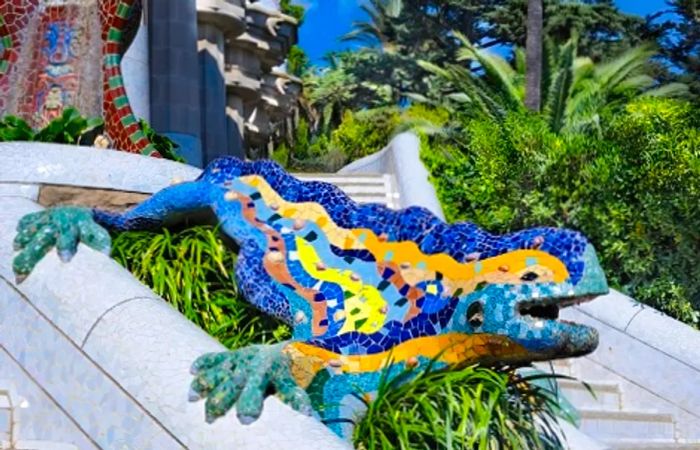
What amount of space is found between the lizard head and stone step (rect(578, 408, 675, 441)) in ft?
9.92

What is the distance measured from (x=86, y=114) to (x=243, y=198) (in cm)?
264

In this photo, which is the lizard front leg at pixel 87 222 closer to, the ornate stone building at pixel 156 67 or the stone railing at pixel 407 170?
the ornate stone building at pixel 156 67

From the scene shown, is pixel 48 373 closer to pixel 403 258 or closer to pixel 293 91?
pixel 403 258

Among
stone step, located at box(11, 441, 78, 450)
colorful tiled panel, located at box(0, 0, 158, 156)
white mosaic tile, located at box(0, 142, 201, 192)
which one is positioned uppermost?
colorful tiled panel, located at box(0, 0, 158, 156)

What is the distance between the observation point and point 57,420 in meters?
5.39

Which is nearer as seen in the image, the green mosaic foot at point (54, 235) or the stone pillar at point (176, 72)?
the green mosaic foot at point (54, 235)

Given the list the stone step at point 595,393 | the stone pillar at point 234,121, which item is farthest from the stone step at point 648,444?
the stone pillar at point 234,121

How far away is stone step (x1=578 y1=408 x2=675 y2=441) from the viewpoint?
8219 millimetres

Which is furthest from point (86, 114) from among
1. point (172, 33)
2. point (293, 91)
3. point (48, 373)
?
point (293, 91)

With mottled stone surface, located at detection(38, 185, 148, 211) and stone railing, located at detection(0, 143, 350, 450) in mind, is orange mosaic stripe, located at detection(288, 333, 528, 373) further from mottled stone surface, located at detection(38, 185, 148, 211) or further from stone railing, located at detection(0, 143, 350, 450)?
mottled stone surface, located at detection(38, 185, 148, 211)

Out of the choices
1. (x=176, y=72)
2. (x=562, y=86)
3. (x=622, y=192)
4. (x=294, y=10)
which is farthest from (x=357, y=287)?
(x=294, y=10)

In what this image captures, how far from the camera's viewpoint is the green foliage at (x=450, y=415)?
195 inches

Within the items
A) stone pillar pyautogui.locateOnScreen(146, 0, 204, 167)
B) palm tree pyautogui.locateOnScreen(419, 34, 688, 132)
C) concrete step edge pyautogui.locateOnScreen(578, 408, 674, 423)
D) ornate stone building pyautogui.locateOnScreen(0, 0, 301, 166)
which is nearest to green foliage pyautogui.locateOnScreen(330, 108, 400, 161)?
palm tree pyautogui.locateOnScreen(419, 34, 688, 132)

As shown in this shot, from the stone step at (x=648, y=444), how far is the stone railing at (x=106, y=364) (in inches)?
134
